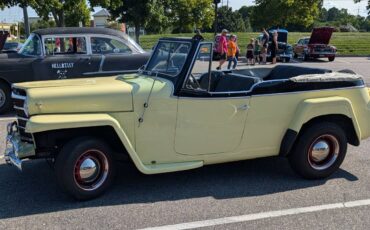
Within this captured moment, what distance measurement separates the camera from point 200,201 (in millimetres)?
4590

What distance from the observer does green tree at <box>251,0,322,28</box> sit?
5173cm

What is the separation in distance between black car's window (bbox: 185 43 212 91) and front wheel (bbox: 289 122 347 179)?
4.15ft

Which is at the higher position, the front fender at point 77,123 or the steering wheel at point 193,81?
the steering wheel at point 193,81

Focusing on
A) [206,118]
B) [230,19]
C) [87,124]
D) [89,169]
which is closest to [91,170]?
[89,169]

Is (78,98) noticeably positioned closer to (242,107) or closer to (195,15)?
(242,107)

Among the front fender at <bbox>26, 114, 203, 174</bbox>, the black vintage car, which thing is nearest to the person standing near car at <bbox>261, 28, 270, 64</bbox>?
the black vintage car

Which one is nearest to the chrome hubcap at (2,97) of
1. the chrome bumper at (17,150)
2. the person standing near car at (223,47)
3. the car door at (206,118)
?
the chrome bumper at (17,150)

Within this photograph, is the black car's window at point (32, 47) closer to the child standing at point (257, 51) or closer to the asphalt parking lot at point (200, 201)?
the asphalt parking lot at point (200, 201)

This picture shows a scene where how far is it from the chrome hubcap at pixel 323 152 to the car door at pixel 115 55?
534cm

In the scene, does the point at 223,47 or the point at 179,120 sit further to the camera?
the point at 223,47

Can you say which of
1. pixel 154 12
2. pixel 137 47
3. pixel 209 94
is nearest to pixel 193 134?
pixel 209 94

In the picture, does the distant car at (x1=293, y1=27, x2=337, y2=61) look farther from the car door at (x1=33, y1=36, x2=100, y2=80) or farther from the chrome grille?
the chrome grille

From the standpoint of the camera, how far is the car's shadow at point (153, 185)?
177 inches

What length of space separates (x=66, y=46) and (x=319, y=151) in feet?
19.9
